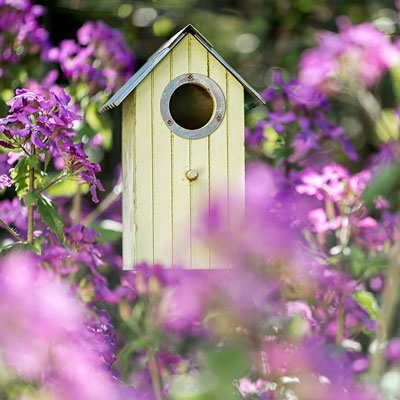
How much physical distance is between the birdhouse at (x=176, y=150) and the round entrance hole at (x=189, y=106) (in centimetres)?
2

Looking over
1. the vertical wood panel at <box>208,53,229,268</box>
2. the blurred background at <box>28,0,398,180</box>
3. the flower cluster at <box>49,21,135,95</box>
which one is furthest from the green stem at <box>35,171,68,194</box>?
the blurred background at <box>28,0,398,180</box>

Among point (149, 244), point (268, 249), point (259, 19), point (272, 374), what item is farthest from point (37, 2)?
point (268, 249)

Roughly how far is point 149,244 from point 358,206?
69cm

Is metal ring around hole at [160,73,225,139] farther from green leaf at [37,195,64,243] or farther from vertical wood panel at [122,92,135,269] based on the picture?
green leaf at [37,195,64,243]

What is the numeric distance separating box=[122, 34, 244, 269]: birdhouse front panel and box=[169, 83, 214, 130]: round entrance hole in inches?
0.6

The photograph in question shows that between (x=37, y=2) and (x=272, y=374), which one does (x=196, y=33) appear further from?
(x=37, y=2)

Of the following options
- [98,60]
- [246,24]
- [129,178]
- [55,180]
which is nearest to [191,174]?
[129,178]

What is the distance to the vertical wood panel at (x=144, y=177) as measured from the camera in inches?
75.4

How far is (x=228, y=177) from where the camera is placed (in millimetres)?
2014

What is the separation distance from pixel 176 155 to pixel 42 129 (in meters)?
0.37

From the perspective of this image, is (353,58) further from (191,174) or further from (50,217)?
(50,217)

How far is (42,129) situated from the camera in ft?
5.86

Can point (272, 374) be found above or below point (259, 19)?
below

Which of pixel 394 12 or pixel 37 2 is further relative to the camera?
pixel 394 12
